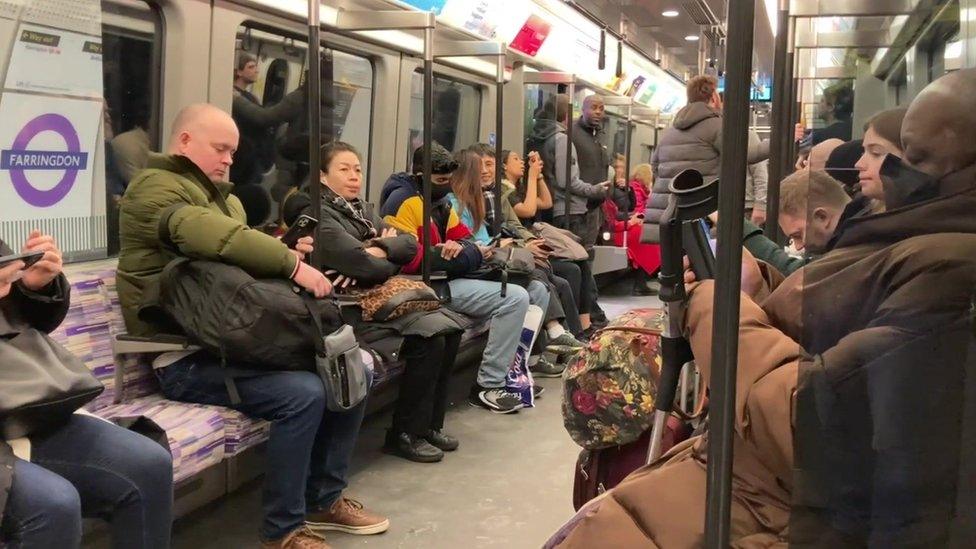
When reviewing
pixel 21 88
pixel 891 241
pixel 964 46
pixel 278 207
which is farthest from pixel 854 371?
pixel 278 207

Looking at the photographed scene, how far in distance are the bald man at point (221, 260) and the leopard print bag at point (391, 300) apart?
0.74 m

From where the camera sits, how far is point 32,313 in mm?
2412

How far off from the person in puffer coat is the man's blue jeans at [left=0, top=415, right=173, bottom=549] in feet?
11.2

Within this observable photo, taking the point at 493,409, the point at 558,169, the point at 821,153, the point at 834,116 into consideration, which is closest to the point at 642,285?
the point at 558,169

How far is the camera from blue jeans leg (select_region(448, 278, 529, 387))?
16.4 ft

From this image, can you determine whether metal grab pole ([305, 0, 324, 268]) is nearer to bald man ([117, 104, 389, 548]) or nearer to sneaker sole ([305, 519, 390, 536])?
bald man ([117, 104, 389, 548])

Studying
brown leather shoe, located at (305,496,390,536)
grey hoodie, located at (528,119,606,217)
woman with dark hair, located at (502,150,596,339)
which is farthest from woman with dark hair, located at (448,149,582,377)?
brown leather shoe, located at (305,496,390,536)

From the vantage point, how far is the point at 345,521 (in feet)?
10.8

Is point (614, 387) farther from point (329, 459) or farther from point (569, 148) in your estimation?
point (569, 148)

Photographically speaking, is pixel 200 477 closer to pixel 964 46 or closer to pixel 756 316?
pixel 756 316

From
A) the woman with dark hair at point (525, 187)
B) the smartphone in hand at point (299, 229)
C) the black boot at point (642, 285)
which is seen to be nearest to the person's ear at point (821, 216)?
the smartphone in hand at point (299, 229)

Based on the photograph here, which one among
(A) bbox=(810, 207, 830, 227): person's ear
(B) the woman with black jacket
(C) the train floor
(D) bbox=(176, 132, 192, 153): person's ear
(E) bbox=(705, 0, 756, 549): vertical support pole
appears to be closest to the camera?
(E) bbox=(705, 0, 756, 549): vertical support pole

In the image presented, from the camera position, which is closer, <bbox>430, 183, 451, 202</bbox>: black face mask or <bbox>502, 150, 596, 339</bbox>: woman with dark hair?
<bbox>430, 183, 451, 202</bbox>: black face mask

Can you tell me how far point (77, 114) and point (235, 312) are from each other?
3.45 ft
